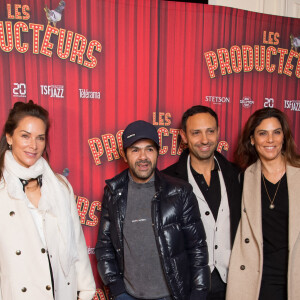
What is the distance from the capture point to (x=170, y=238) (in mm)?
1901

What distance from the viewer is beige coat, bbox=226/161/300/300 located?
194 cm

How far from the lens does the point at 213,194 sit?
2.21 metres

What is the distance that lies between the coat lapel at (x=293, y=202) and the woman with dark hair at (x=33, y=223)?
1262 mm

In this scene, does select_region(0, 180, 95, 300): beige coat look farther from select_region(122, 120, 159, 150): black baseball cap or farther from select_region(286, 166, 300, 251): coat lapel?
select_region(286, 166, 300, 251): coat lapel

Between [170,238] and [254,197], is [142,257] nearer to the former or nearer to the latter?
[170,238]

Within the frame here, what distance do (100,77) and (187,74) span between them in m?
0.69

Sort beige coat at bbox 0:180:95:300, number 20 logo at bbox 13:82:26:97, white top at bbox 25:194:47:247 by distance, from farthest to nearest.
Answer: number 20 logo at bbox 13:82:26:97, white top at bbox 25:194:47:247, beige coat at bbox 0:180:95:300

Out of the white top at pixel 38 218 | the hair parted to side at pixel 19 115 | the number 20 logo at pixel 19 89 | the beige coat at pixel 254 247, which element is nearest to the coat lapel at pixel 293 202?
the beige coat at pixel 254 247

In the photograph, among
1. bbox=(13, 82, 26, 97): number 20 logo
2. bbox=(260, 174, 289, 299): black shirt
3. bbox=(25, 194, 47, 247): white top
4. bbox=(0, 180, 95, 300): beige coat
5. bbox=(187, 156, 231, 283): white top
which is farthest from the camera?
bbox=(13, 82, 26, 97): number 20 logo

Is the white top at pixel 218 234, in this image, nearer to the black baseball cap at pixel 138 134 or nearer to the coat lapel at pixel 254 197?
the coat lapel at pixel 254 197

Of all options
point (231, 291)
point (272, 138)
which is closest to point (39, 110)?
point (272, 138)

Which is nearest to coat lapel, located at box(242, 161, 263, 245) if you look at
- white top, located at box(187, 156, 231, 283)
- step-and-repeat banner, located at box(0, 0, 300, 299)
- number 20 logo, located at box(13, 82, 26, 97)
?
white top, located at box(187, 156, 231, 283)

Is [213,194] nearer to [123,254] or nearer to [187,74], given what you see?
[123,254]

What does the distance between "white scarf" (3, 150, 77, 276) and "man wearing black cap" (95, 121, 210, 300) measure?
197 millimetres
